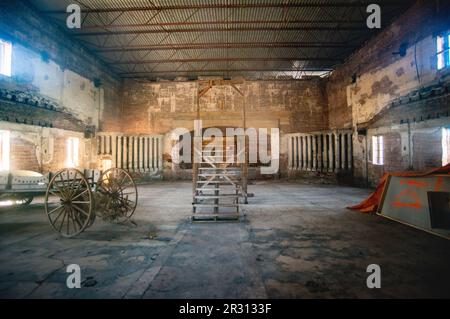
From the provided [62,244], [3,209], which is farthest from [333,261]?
[3,209]

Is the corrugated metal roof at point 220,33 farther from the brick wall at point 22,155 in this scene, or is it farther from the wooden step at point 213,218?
the wooden step at point 213,218

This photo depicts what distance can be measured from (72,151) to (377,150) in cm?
1376

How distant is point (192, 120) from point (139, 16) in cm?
632

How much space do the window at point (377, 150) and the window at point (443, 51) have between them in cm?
330

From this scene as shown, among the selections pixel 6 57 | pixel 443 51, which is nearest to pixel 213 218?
pixel 443 51

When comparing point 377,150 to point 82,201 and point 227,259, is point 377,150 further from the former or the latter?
point 82,201

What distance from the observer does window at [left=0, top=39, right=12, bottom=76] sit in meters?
7.12

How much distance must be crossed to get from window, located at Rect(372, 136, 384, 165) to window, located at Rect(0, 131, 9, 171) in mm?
13687

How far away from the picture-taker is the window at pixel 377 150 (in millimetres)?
9281

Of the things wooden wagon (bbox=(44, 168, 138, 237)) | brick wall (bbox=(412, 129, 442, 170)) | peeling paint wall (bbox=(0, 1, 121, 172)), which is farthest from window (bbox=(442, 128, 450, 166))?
peeling paint wall (bbox=(0, 1, 121, 172))

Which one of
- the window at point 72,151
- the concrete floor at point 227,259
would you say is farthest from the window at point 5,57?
the concrete floor at point 227,259

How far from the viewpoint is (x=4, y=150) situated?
7.00m

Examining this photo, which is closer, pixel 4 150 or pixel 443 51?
pixel 443 51

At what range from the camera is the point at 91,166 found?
11.5 m
